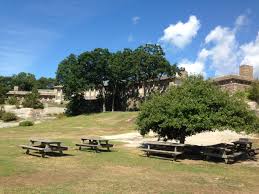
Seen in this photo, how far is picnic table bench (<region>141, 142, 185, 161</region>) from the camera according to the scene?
18.6 metres

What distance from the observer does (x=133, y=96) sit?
73.8m

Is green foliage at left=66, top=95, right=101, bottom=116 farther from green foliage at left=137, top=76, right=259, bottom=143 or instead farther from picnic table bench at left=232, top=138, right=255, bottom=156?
picnic table bench at left=232, top=138, right=255, bottom=156

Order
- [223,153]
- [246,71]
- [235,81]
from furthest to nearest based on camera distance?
[246,71] < [235,81] < [223,153]

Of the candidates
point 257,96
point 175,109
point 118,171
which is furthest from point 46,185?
point 257,96

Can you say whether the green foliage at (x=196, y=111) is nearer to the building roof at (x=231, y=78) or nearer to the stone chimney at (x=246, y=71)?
the building roof at (x=231, y=78)

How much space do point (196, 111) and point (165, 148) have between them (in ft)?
8.76

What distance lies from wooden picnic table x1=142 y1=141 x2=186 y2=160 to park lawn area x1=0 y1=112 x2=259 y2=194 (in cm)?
51

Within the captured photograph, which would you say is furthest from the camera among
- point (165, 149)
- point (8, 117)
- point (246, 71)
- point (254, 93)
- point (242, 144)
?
point (246, 71)

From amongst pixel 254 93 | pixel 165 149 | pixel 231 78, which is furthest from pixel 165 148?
pixel 231 78

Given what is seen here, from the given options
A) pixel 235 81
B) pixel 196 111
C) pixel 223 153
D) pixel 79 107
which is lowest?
pixel 223 153

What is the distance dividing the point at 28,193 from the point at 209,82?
1287cm

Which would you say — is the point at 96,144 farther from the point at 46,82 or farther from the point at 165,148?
the point at 46,82

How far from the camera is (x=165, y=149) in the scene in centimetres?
2023

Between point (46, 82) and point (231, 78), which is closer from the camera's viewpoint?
point (231, 78)
